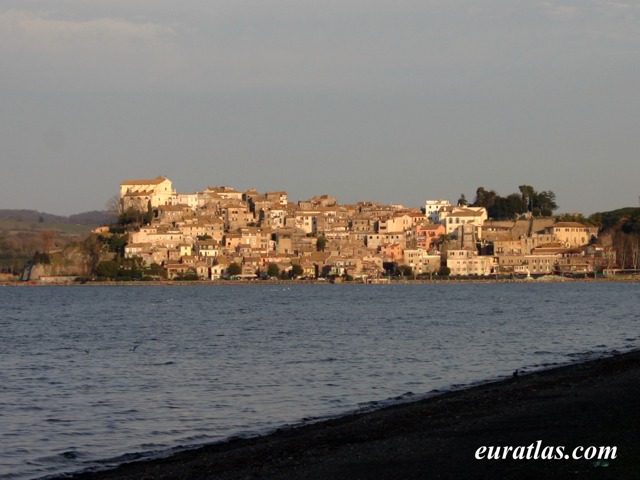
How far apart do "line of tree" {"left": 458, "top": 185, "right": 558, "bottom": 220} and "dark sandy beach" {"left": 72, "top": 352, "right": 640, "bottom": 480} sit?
135734 millimetres

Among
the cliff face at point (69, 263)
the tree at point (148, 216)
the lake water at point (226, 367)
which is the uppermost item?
the tree at point (148, 216)

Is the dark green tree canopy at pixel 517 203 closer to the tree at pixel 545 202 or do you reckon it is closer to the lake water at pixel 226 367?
the tree at pixel 545 202

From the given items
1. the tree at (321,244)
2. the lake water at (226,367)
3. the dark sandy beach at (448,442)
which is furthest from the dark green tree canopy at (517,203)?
the dark sandy beach at (448,442)

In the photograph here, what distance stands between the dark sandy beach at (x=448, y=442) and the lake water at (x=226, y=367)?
1.74 m

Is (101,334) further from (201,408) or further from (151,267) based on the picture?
(151,267)

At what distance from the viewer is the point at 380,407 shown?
19.3 m

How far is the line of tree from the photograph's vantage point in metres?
153

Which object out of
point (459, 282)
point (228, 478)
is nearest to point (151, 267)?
point (459, 282)

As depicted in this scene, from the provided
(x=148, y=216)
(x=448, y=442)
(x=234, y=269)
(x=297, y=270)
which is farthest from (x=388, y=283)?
(x=448, y=442)

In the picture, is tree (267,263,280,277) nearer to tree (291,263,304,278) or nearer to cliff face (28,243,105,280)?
tree (291,263,304,278)

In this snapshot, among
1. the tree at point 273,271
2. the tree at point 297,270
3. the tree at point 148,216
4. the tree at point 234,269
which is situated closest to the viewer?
the tree at point 273,271

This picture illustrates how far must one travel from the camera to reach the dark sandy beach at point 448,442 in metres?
10.9

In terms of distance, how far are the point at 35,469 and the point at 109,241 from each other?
391ft

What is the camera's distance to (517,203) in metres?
154
